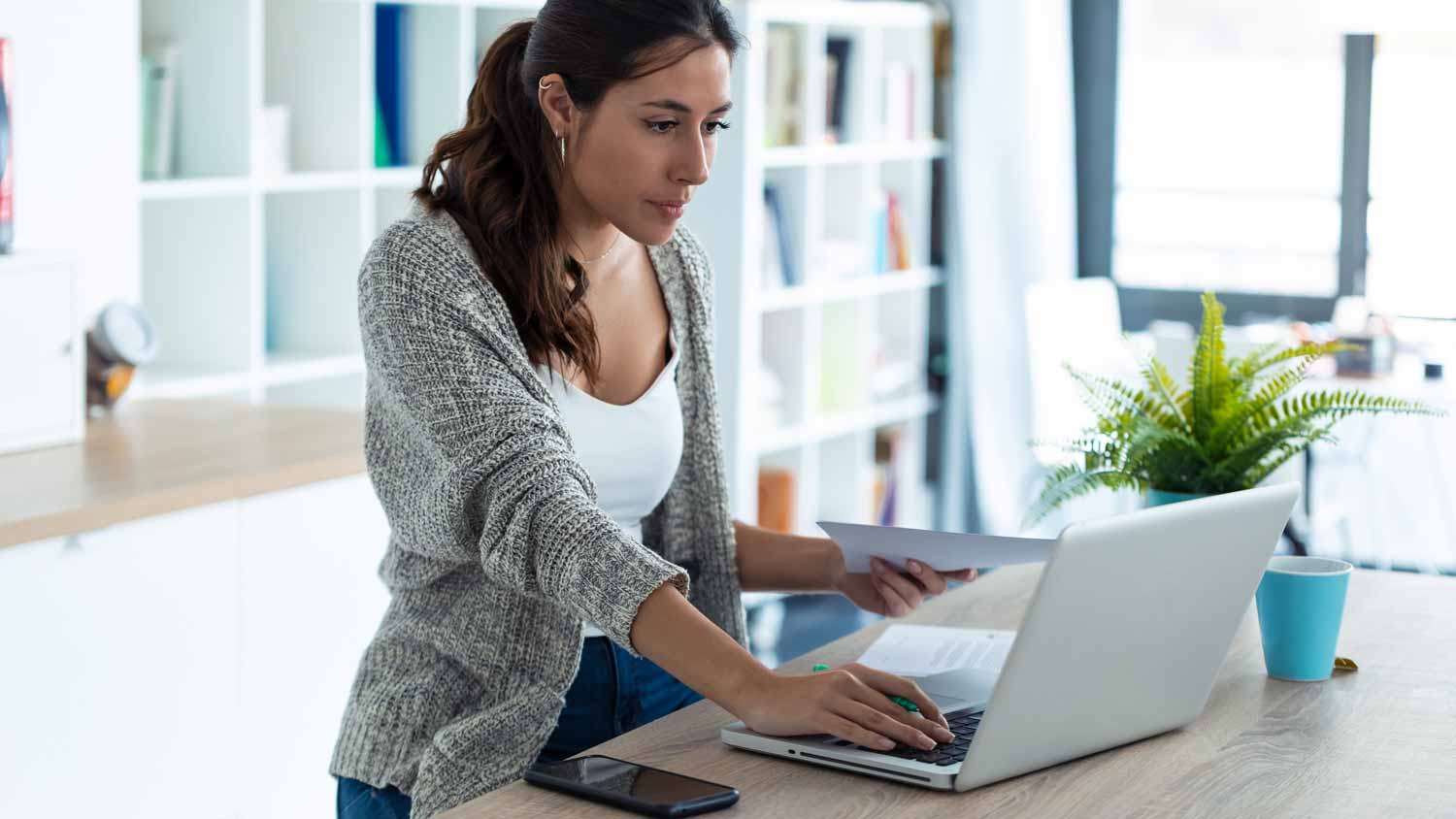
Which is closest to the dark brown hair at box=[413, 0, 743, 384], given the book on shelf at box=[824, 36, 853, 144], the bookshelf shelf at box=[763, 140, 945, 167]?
the bookshelf shelf at box=[763, 140, 945, 167]

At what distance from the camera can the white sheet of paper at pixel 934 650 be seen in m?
1.63

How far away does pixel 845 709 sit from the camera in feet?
4.42

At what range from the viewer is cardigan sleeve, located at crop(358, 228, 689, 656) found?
142 cm

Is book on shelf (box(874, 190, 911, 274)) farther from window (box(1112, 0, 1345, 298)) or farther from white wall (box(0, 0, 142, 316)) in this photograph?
white wall (box(0, 0, 142, 316))

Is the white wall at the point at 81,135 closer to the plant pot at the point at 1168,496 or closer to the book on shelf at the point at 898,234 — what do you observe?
the plant pot at the point at 1168,496

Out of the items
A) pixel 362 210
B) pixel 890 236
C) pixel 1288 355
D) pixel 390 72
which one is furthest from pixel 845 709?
pixel 890 236

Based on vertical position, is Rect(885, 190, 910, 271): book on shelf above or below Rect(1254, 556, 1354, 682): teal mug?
above

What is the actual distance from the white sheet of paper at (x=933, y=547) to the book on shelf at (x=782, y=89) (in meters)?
3.15

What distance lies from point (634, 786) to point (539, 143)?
0.66 metres

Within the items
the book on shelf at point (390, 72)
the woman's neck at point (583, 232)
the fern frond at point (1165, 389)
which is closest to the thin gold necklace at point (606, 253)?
the woman's neck at point (583, 232)

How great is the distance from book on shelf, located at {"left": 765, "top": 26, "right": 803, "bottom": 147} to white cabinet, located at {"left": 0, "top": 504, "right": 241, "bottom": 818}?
2.58 m

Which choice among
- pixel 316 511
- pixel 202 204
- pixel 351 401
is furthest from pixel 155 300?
pixel 316 511

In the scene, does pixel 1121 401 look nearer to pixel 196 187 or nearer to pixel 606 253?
pixel 606 253

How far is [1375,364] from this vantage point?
4.55 m
